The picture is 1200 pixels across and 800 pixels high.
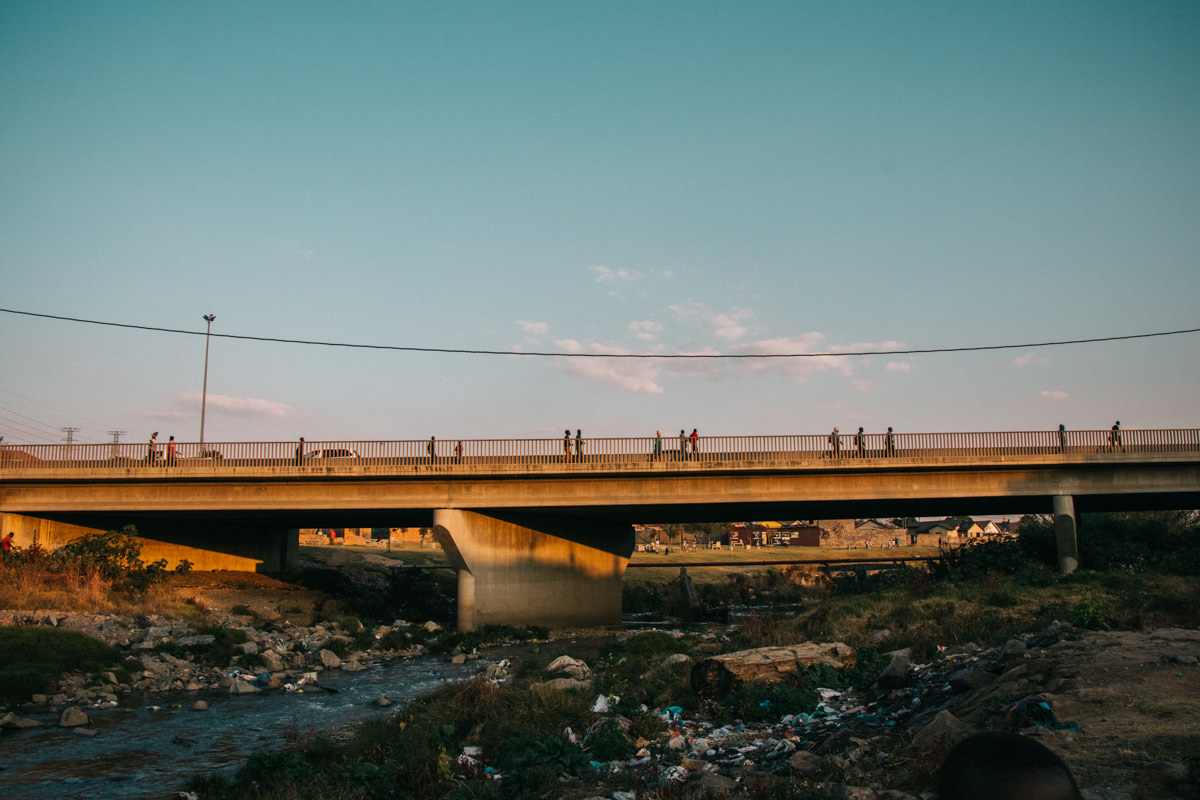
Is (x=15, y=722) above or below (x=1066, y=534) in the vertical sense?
below

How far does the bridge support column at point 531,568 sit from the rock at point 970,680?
24628mm

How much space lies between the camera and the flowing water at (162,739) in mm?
13016

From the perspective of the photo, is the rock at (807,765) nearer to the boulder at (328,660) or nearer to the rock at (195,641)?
the boulder at (328,660)

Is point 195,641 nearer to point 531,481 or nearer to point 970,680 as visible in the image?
point 531,481

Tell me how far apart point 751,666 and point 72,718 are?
50.2 feet

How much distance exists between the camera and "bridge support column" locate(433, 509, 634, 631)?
114 feet

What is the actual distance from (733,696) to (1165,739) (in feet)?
23.6

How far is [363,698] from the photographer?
20984 millimetres

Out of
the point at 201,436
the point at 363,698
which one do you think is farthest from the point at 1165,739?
the point at 201,436

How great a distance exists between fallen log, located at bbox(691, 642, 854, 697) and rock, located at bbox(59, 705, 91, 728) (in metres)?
13.9

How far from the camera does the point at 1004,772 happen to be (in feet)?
8.40

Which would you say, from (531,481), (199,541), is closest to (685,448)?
(531,481)

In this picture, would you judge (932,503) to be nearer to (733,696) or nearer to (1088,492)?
(1088,492)

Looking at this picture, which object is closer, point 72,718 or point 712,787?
point 712,787
